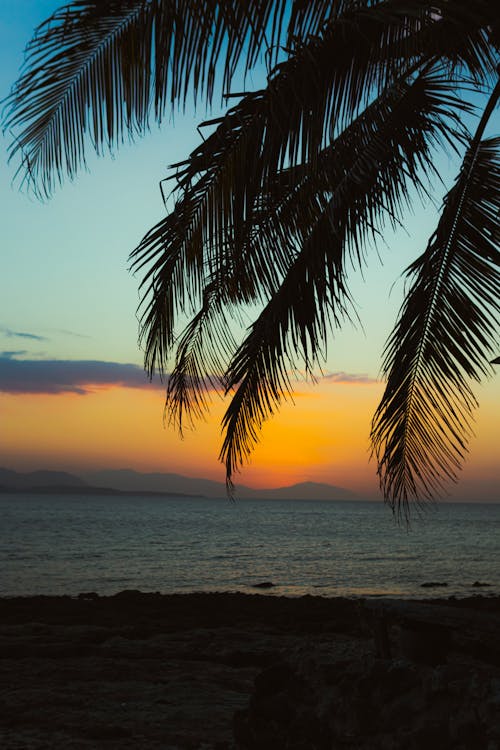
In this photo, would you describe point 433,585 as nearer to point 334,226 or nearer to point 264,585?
point 264,585

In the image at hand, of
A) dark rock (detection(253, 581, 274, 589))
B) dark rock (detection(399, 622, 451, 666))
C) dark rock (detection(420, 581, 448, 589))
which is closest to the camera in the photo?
dark rock (detection(399, 622, 451, 666))

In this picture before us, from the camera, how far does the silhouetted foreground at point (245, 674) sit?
8.24 ft

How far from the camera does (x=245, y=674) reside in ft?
21.6

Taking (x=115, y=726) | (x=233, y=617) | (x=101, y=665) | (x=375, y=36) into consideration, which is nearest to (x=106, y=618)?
(x=233, y=617)

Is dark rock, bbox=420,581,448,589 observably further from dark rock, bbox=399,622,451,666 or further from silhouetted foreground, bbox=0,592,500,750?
dark rock, bbox=399,622,451,666

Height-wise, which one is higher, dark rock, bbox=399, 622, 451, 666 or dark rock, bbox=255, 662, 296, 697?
dark rock, bbox=255, 662, 296, 697

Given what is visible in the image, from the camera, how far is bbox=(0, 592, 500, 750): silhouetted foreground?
251 centimetres

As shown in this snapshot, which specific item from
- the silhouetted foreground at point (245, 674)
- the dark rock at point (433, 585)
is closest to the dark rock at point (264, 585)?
the dark rock at point (433, 585)

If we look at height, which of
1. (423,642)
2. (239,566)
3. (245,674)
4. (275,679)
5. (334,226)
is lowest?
(239,566)

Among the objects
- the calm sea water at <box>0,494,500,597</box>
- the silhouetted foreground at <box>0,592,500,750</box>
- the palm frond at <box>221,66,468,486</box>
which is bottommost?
the calm sea water at <box>0,494,500,597</box>

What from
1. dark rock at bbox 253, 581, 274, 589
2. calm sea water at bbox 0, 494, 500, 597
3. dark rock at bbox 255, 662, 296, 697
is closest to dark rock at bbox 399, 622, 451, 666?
dark rock at bbox 255, 662, 296, 697

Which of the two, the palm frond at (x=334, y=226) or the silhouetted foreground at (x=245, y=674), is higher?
the palm frond at (x=334, y=226)

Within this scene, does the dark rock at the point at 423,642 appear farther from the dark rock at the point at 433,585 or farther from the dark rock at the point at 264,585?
the dark rock at the point at 433,585

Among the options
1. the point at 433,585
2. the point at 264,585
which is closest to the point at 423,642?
the point at 264,585
